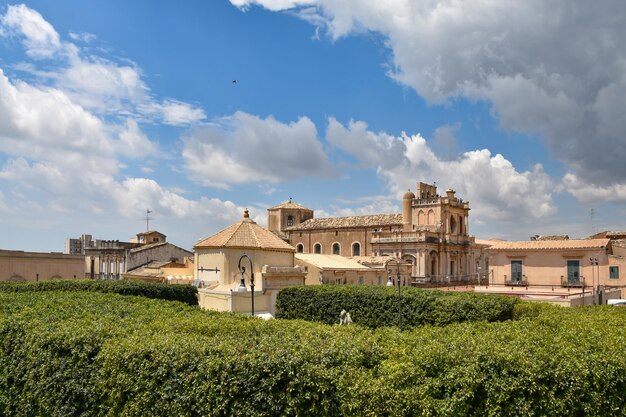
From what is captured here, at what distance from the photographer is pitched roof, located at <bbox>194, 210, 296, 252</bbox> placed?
109 feet

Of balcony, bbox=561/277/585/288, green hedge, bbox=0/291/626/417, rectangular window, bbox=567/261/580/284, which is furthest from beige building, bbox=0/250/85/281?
rectangular window, bbox=567/261/580/284

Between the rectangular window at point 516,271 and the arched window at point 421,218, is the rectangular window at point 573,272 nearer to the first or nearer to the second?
the rectangular window at point 516,271

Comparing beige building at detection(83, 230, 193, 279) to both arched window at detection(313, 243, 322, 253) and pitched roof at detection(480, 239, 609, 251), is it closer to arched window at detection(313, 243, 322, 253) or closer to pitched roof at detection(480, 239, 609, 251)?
arched window at detection(313, 243, 322, 253)

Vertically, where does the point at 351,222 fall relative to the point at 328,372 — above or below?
above

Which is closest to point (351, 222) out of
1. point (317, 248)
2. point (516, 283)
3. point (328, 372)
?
point (317, 248)

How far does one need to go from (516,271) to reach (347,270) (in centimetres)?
1292

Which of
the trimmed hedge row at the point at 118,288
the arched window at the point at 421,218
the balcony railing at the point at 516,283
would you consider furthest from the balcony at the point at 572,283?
the trimmed hedge row at the point at 118,288

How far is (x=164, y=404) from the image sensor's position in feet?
27.0

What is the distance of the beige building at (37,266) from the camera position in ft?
117

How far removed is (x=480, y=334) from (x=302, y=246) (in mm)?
58180

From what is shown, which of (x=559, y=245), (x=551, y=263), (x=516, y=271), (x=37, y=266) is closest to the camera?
(x=37, y=266)

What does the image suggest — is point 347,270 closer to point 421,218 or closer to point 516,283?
point 516,283

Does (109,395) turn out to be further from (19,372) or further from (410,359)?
(410,359)

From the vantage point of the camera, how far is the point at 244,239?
111 ft
